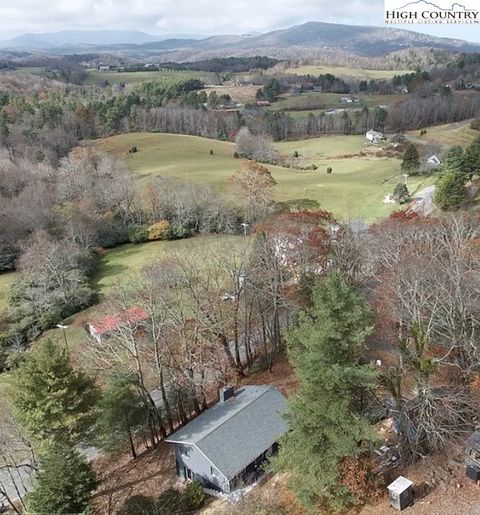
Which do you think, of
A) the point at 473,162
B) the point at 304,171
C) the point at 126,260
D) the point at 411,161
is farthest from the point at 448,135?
the point at 126,260

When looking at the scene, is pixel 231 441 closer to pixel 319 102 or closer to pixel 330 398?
pixel 330 398

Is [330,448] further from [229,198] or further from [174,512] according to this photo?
[229,198]

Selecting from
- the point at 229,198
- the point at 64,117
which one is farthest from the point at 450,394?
the point at 64,117

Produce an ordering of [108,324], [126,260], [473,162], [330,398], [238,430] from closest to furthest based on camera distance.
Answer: [330,398], [238,430], [108,324], [473,162], [126,260]

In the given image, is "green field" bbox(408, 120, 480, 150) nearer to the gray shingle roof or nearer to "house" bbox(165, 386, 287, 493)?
the gray shingle roof

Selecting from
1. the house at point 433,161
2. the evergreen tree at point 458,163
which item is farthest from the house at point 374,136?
the evergreen tree at point 458,163

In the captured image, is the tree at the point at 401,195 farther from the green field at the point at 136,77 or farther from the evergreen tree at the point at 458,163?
the green field at the point at 136,77
